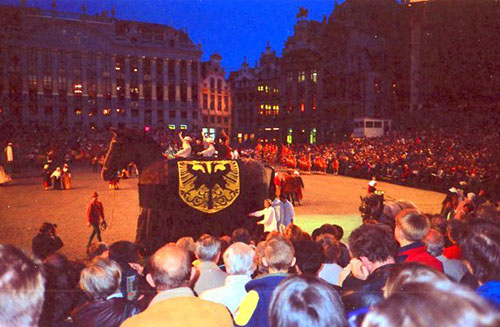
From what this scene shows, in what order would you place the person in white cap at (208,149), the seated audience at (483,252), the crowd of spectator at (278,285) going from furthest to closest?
the person in white cap at (208,149) → the seated audience at (483,252) → the crowd of spectator at (278,285)

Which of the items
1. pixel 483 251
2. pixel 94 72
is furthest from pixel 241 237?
pixel 94 72

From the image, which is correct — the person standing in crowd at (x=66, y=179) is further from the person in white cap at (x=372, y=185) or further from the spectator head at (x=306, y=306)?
the spectator head at (x=306, y=306)

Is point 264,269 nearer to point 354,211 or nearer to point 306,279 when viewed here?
point 306,279

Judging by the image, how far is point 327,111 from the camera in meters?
60.1

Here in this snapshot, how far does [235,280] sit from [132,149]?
5822 mm

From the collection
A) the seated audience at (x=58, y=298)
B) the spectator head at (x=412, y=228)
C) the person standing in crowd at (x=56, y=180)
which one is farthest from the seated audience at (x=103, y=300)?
the person standing in crowd at (x=56, y=180)

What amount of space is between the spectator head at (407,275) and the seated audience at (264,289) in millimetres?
1244

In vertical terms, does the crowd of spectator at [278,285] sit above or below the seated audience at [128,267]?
above

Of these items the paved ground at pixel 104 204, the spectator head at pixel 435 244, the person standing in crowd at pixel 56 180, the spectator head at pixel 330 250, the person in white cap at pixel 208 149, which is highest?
the person in white cap at pixel 208 149

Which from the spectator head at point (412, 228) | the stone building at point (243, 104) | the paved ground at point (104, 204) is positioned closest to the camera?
the spectator head at point (412, 228)

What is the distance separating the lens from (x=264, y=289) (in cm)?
332

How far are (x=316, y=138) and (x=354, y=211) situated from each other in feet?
149

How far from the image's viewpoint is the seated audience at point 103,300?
317 centimetres

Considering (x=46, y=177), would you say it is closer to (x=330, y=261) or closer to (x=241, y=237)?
(x=241, y=237)
